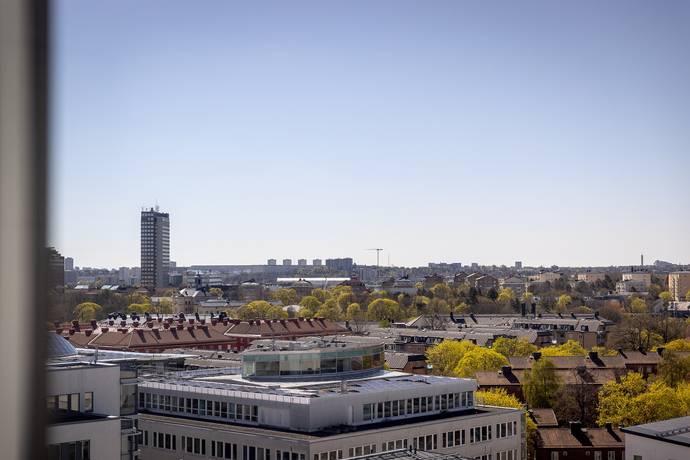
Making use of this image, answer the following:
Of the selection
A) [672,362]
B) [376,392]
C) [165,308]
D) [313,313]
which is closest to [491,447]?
[376,392]

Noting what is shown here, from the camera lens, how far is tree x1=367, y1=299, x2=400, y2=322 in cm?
3697

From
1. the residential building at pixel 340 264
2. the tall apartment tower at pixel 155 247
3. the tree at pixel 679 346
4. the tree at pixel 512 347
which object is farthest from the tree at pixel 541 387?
the residential building at pixel 340 264

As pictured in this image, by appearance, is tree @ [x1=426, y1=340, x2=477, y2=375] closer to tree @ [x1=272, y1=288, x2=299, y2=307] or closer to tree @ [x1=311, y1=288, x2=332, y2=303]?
tree @ [x1=311, y1=288, x2=332, y2=303]

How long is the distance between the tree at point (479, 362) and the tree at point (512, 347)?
309 cm

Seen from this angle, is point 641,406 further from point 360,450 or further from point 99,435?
point 99,435

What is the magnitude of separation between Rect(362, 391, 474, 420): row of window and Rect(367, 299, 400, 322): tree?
82.5 ft

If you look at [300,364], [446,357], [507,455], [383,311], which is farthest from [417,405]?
[383,311]

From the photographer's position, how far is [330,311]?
3791 cm

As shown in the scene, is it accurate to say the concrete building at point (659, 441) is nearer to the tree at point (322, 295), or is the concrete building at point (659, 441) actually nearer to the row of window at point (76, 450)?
the row of window at point (76, 450)

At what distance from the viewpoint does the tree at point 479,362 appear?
1799 centimetres

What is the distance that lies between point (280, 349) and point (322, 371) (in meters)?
0.83

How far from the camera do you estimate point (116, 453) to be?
6.32 meters

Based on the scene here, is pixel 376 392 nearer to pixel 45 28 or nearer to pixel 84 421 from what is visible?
pixel 84 421

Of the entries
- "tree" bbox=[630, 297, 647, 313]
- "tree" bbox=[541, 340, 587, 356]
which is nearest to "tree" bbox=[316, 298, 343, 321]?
"tree" bbox=[630, 297, 647, 313]
